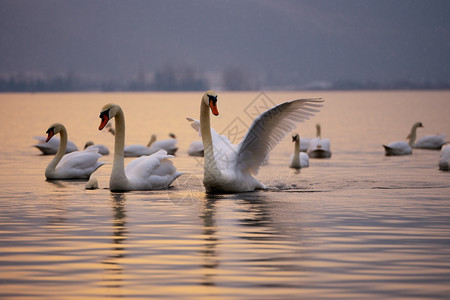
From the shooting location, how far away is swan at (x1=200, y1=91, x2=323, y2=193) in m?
16.1

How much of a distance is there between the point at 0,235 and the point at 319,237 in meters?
4.10

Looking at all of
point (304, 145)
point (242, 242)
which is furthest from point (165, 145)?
point (242, 242)

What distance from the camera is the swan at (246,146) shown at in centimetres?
1606

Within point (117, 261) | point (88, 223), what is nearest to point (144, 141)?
point (88, 223)

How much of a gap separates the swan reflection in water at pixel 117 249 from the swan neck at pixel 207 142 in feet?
5.60

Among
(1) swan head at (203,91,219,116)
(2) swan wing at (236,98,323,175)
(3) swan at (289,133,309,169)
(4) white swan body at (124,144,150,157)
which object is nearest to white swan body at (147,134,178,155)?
(4) white swan body at (124,144,150,157)

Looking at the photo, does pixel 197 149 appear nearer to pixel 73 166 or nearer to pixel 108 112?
pixel 73 166

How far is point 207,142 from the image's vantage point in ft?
53.9

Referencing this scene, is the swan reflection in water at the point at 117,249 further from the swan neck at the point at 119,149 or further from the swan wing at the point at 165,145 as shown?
the swan wing at the point at 165,145

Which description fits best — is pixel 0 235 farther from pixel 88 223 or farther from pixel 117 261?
pixel 117 261

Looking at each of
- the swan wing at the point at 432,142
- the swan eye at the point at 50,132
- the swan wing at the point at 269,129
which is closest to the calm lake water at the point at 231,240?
the swan wing at the point at 269,129

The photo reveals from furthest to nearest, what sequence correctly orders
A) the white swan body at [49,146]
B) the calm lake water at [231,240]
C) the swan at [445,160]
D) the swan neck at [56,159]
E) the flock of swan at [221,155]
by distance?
the white swan body at [49,146] → the swan at [445,160] → the swan neck at [56,159] → the flock of swan at [221,155] → the calm lake water at [231,240]

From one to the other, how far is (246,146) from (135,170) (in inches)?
88.9

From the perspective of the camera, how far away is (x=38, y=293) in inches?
325
